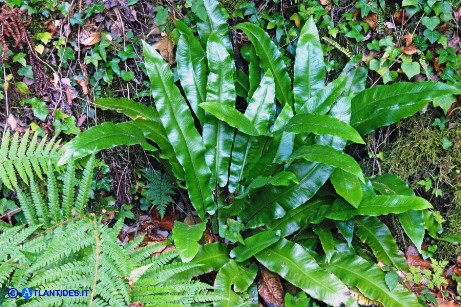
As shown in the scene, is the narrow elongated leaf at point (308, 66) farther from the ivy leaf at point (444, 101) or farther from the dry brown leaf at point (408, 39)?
the ivy leaf at point (444, 101)

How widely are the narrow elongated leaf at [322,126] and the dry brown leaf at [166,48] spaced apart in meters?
1.17

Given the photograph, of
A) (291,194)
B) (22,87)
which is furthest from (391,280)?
(22,87)

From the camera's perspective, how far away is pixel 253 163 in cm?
331

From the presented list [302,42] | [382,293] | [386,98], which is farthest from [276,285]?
[302,42]

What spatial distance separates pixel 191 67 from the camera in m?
3.36

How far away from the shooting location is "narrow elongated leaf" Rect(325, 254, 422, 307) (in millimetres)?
3002

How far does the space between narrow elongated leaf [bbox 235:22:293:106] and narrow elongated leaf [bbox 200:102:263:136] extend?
534 mm

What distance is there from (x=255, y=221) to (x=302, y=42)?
142 cm

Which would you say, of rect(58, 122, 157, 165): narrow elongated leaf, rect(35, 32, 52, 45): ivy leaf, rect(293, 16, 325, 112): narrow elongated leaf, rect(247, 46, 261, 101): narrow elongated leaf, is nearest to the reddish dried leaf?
rect(293, 16, 325, 112): narrow elongated leaf

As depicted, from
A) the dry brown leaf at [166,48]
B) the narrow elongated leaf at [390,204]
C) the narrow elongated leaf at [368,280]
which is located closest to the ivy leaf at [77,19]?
the dry brown leaf at [166,48]

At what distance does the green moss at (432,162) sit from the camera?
144 inches

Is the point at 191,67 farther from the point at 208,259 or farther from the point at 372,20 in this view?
the point at 372,20

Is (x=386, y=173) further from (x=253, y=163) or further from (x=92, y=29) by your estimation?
(x=92, y=29)

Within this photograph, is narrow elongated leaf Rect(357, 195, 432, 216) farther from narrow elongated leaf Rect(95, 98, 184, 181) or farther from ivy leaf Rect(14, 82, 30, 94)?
ivy leaf Rect(14, 82, 30, 94)
